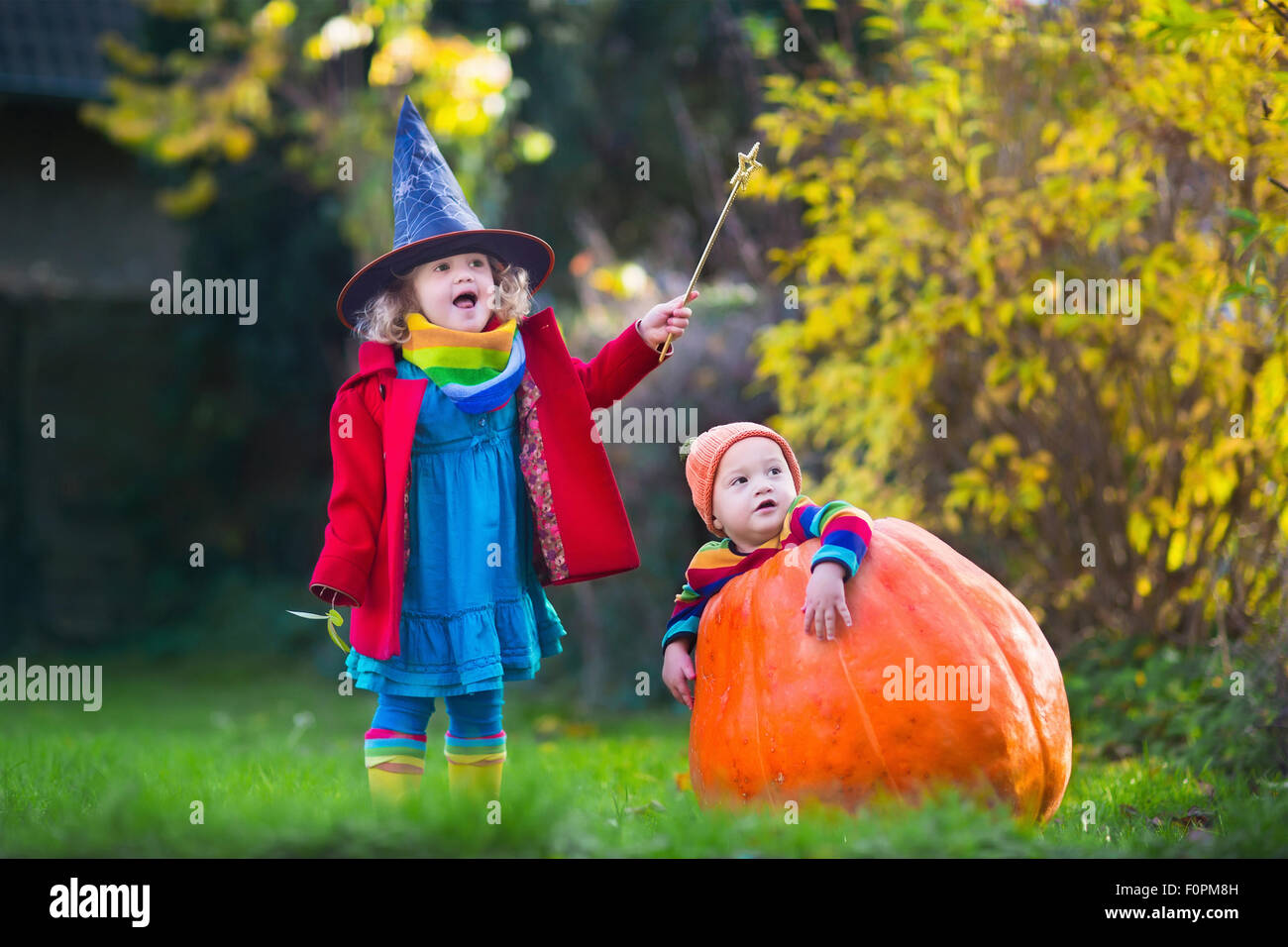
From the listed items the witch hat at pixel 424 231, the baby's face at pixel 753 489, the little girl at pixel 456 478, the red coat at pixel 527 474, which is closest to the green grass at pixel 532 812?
the little girl at pixel 456 478

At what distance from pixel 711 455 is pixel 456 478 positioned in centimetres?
61

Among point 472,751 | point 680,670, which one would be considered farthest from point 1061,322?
point 472,751

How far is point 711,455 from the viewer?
113 inches

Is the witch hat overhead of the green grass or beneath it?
overhead

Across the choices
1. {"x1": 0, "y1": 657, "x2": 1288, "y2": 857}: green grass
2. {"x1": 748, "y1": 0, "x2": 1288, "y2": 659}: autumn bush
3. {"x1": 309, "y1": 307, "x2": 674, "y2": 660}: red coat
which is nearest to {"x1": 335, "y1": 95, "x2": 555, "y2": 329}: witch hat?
{"x1": 309, "y1": 307, "x2": 674, "y2": 660}: red coat

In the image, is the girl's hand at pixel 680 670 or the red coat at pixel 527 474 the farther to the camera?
the girl's hand at pixel 680 670

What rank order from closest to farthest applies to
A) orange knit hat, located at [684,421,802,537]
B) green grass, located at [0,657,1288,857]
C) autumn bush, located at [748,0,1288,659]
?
green grass, located at [0,657,1288,857] → orange knit hat, located at [684,421,802,537] → autumn bush, located at [748,0,1288,659]

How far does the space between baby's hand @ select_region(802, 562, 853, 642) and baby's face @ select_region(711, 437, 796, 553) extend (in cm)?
32

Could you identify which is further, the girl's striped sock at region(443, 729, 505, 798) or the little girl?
the girl's striped sock at region(443, 729, 505, 798)

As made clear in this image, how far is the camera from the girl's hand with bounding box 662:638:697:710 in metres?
2.92

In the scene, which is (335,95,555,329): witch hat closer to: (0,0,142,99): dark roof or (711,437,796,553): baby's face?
(711,437,796,553): baby's face

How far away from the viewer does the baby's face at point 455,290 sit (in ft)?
9.55

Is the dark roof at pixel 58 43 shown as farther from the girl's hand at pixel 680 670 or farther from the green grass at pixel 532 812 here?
the girl's hand at pixel 680 670
